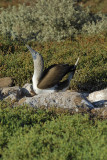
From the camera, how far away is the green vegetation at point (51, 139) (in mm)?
3891

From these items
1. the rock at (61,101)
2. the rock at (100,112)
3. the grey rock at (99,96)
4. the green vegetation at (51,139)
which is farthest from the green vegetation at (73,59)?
the green vegetation at (51,139)

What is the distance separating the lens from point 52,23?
15.1 m

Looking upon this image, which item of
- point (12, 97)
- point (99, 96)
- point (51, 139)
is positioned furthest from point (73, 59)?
point (51, 139)

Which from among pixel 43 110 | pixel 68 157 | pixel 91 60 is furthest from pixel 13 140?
pixel 91 60

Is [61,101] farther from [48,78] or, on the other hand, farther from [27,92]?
[27,92]

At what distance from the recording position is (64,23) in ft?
50.8

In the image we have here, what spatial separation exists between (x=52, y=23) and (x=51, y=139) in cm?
1156

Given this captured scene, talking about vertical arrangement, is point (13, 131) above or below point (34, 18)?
below

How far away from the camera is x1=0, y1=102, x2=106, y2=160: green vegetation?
153 inches

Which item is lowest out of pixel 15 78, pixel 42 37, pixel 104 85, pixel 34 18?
pixel 104 85

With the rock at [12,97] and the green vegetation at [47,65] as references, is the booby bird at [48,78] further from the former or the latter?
the green vegetation at [47,65]

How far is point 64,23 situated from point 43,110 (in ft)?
34.3

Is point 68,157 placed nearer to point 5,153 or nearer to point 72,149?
point 72,149

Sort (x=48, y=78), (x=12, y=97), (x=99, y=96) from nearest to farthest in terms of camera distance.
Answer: (x=48, y=78) < (x=12, y=97) < (x=99, y=96)
